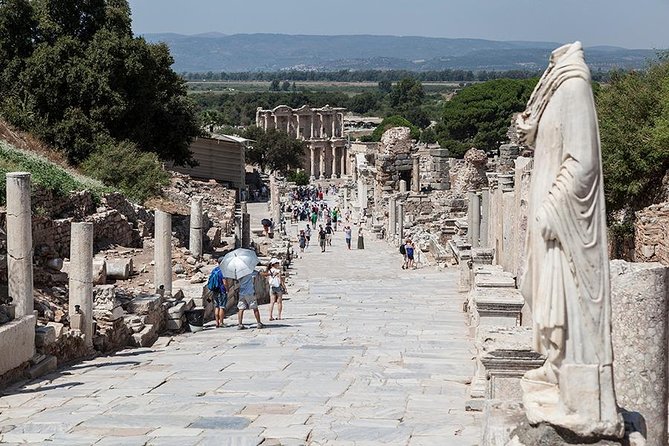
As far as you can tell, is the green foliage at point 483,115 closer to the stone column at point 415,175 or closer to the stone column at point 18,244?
the stone column at point 415,175

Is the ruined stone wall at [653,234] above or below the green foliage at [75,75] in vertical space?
below

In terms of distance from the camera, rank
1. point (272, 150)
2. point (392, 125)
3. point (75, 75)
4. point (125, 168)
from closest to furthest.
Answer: point (125, 168), point (75, 75), point (272, 150), point (392, 125)

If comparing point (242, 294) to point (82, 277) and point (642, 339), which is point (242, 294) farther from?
point (642, 339)

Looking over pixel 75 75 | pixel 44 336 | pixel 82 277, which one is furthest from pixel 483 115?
pixel 44 336

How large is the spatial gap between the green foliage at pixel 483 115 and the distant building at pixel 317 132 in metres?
26.0

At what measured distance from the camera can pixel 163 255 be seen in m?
18.0

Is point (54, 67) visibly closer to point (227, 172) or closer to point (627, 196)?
point (627, 196)

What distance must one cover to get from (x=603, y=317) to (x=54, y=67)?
97.7ft

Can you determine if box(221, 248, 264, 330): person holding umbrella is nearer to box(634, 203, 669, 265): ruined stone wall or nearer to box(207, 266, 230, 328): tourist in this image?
box(207, 266, 230, 328): tourist

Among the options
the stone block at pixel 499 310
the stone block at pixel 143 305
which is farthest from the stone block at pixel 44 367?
the stone block at pixel 499 310

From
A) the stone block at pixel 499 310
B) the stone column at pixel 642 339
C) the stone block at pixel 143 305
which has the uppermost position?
the stone column at pixel 642 339

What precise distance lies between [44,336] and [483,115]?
91038 millimetres

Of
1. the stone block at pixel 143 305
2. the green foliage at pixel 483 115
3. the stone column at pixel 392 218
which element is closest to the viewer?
the stone block at pixel 143 305

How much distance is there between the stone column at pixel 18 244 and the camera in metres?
12.7
